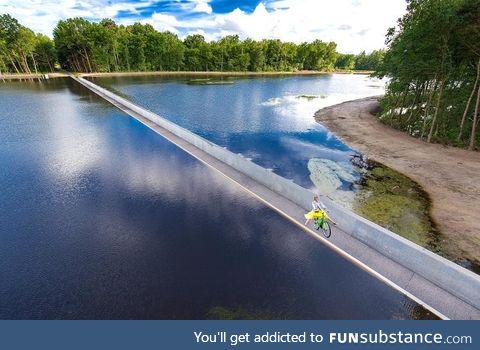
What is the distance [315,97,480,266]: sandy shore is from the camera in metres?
13.5

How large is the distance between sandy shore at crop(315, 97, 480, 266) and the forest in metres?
100

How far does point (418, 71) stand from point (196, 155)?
87.5 ft

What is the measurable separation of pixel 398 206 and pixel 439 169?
9914 millimetres

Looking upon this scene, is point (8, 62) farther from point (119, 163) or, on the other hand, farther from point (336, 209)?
point (336, 209)

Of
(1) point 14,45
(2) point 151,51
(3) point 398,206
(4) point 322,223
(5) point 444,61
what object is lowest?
(3) point 398,206

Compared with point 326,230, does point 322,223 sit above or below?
above

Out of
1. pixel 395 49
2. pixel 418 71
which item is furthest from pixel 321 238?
pixel 395 49

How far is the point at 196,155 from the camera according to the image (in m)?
23.0

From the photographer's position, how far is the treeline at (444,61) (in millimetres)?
24062

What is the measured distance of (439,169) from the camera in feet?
74.0

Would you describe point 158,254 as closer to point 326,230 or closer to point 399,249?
point 326,230

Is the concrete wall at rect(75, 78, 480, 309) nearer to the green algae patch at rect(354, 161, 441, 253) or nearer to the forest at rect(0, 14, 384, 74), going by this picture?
the green algae patch at rect(354, 161, 441, 253)

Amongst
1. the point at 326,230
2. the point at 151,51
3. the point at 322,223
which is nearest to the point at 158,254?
the point at 322,223

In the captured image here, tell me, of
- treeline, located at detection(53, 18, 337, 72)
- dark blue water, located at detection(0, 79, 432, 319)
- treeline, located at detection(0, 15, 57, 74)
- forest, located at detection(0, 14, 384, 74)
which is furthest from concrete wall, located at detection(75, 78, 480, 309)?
treeline, located at detection(53, 18, 337, 72)
